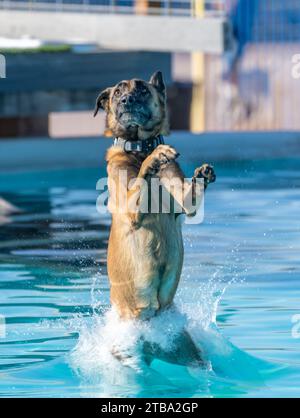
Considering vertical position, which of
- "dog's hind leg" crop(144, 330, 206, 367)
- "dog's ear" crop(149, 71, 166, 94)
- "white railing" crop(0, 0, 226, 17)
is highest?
"white railing" crop(0, 0, 226, 17)

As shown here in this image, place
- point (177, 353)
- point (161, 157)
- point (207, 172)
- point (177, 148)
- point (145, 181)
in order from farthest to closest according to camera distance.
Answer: point (177, 148)
point (177, 353)
point (145, 181)
point (161, 157)
point (207, 172)

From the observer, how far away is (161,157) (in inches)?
221

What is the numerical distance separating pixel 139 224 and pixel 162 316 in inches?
17.9

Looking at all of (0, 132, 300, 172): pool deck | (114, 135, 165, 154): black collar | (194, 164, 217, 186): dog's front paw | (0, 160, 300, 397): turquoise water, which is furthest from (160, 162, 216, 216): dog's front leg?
(0, 132, 300, 172): pool deck

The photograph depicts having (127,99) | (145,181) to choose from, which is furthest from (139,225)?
(127,99)

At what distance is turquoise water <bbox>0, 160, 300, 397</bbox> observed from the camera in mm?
6207

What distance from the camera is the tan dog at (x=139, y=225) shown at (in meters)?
5.98

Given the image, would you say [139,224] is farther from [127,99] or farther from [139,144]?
[127,99]

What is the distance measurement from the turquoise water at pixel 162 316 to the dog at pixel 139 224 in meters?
0.15

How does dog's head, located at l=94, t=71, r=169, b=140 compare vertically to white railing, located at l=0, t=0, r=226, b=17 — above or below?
below

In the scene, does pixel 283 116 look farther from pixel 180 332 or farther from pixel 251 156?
pixel 180 332

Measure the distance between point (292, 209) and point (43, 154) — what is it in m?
3.42

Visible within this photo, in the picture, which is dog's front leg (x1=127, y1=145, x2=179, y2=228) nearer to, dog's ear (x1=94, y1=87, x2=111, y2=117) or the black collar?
the black collar

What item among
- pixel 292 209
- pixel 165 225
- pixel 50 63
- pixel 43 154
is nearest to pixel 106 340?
pixel 165 225
